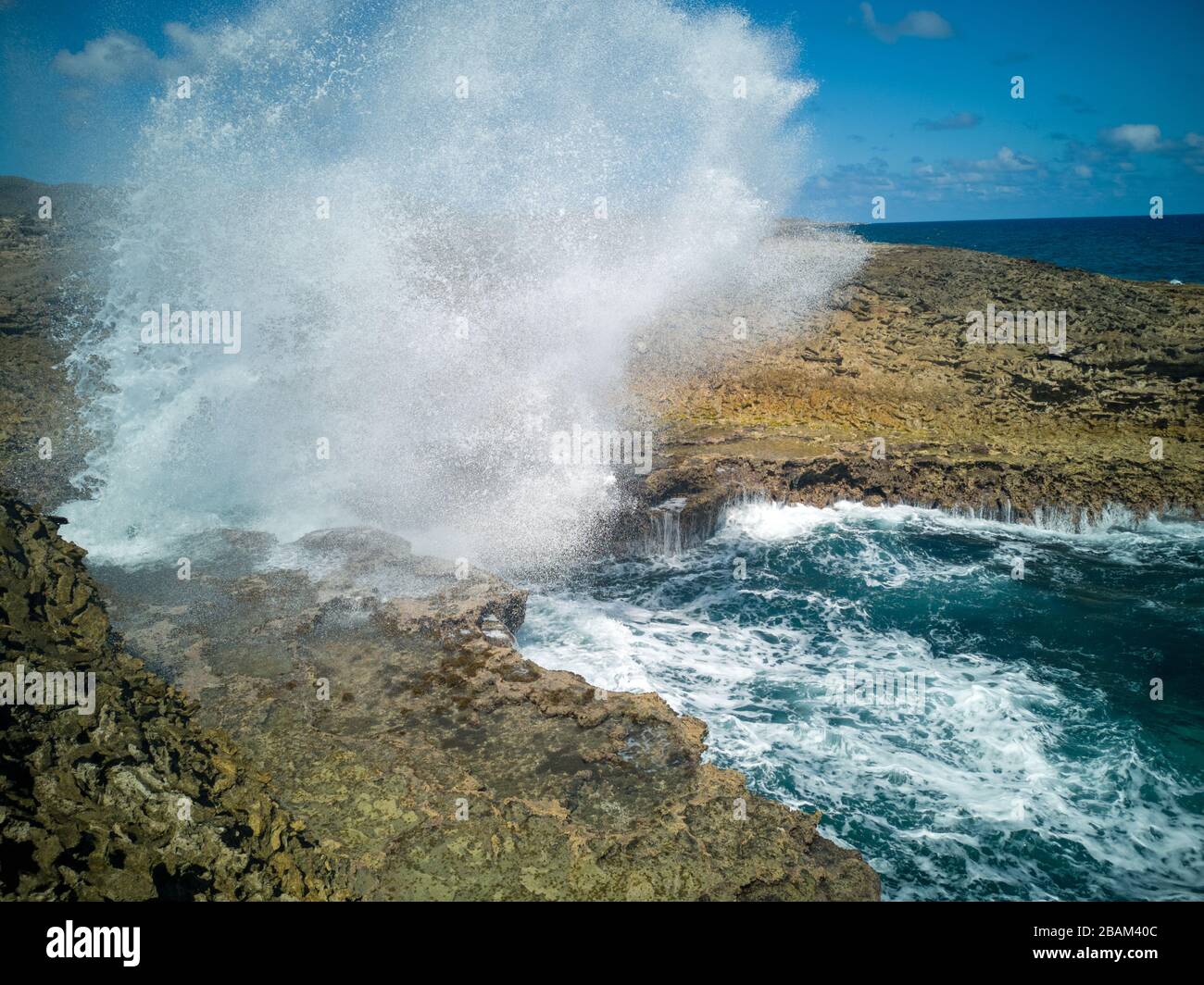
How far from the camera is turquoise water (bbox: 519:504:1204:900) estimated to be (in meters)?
5.59

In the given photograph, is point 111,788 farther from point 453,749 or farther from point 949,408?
point 949,408

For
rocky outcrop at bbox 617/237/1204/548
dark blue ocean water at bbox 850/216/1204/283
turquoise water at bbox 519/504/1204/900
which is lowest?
turquoise water at bbox 519/504/1204/900

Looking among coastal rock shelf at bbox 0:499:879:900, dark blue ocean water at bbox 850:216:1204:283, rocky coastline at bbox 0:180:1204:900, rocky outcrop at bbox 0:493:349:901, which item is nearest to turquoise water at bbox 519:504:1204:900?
rocky coastline at bbox 0:180:1204:900

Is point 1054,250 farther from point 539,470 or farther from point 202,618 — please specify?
point 202,618

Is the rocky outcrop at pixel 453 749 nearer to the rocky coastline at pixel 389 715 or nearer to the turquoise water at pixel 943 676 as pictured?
the rocky coastline at pixel 389 715

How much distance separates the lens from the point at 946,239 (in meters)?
83.7

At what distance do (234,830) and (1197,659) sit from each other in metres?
9.98

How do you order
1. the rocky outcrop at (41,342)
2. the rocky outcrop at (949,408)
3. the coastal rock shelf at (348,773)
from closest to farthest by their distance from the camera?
the coastal rock shelf at (348,773) < the rocky outcrop at (41,342) < the rocky outcrop at (949,408)

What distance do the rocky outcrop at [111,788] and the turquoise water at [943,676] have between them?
3.81 m

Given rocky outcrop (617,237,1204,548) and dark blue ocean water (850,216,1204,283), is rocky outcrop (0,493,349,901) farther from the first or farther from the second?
dark blue ocean water (850,216,1204,283)

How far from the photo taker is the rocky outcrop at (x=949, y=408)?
11.9m

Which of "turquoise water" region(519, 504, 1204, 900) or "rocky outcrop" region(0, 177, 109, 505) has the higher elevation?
"rocky outcrop" region(0, 177, 109, 505)

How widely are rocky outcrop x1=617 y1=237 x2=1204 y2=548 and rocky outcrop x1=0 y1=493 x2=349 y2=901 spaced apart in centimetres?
727

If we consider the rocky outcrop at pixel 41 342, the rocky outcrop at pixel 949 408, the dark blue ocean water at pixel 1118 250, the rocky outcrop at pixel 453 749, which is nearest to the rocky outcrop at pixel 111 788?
the rocky outcrop at pixel 453 749
